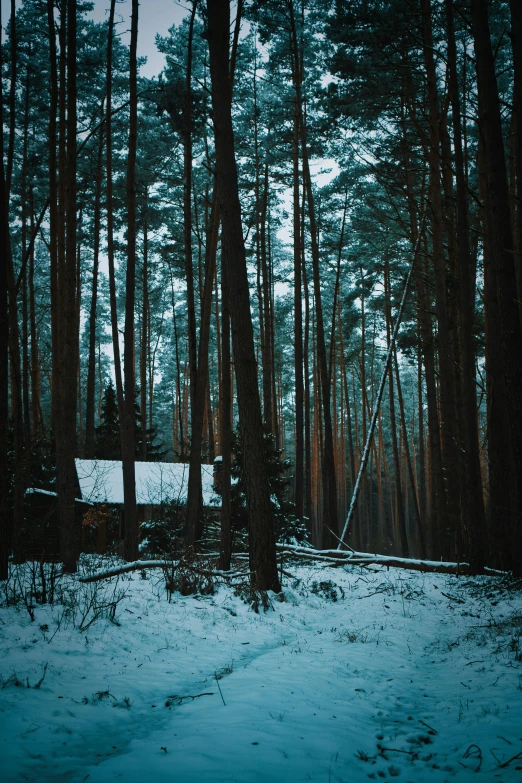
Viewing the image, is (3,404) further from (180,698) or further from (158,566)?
(180,698)

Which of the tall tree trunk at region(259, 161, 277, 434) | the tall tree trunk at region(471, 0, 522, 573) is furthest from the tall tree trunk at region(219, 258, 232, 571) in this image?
the tall tree trunk at region(259, 161, 277, 434)

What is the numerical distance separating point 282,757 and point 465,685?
180 cm

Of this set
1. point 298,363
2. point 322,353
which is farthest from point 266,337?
point 322,353

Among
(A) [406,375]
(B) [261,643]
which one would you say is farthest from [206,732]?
(A) [406,375]

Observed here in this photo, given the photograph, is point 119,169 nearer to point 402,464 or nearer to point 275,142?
point 275,142

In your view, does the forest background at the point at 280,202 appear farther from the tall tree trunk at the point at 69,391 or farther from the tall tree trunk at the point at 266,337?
the tall tree trunk at the point at 266,337

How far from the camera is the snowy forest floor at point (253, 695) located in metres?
2.35

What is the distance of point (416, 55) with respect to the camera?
1137 cm

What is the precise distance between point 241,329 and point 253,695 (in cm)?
481

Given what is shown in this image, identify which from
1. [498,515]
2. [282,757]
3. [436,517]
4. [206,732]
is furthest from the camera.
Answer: [436,517]

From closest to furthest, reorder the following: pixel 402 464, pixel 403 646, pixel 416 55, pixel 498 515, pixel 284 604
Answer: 1. pixel 403 646
2. pixel 284 604
3. pixel 498 515
4. pixel 416 55
5. pixel 402 464

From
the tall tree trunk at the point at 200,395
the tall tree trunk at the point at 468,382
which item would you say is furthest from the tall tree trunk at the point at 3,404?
the tall tree trunk at the point at 468,382

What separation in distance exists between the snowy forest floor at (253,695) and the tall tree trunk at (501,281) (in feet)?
7.09

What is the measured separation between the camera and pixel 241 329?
696 centimetres
